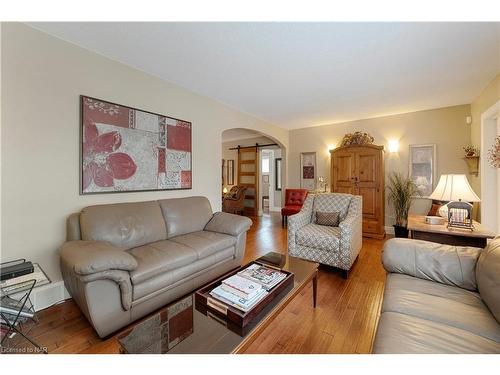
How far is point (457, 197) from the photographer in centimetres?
201

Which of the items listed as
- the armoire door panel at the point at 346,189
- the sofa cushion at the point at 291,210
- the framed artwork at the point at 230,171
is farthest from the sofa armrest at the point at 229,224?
the framed artwork at the point at 230,171

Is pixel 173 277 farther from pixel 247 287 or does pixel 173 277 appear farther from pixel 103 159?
pixel 103 159

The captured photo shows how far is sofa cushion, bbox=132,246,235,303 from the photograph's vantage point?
5.35 ft

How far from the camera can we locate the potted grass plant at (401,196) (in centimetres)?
387

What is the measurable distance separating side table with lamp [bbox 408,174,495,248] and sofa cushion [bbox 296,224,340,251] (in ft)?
2.53

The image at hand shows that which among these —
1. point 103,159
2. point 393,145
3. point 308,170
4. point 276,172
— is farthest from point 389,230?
point 103,159

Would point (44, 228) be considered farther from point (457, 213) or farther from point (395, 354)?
point (457, 213)

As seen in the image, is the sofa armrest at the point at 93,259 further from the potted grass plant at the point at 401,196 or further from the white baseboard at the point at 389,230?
the white baseboard at the point at 389,230

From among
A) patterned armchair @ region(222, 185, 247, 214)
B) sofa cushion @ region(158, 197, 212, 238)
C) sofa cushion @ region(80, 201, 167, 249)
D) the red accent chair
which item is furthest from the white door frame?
patterned armchair @ region(222, 185, 247, 214)

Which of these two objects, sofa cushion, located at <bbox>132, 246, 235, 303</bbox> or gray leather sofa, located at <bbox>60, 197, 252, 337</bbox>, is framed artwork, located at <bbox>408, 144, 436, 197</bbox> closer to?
gray leather sofa, located at <bbox>60, 197, 252, 337</bbox>
